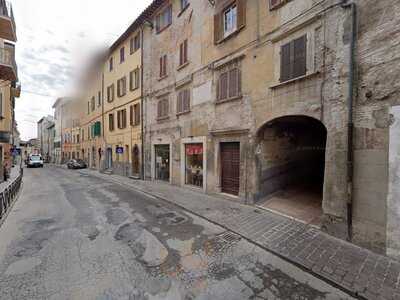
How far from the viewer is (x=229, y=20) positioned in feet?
29.8

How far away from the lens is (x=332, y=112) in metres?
5.48

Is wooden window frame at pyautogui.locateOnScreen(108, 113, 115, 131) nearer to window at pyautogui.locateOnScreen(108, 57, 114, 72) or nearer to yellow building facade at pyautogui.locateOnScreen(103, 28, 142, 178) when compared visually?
yellow building facade at pyautogui.locateOnScreen(103, 28, 142, 178)

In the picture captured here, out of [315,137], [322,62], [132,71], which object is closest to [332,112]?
[322,62]

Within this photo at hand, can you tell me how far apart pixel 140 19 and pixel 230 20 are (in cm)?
921

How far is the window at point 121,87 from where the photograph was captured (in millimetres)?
18359

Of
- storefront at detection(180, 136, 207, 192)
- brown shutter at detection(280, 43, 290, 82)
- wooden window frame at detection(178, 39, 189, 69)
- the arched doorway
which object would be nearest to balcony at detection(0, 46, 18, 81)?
wooden window frame at detection(178, 39, 189, 69)

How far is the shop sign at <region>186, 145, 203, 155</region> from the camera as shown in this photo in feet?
35.7

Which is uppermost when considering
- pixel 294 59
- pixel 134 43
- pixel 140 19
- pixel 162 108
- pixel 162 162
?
pixel 140 19

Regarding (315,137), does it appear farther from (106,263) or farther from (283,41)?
(106,263)

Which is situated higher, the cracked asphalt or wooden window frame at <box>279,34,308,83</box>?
wooden window frame at <box>279,34,308,83</box>

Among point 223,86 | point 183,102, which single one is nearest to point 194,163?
point 183,102

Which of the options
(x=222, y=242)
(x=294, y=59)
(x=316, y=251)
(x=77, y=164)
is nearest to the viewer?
(x=316, y=251)

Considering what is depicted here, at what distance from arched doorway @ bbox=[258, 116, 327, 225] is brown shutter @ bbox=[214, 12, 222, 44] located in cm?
461

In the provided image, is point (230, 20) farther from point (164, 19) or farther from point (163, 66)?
point (164, 19)
